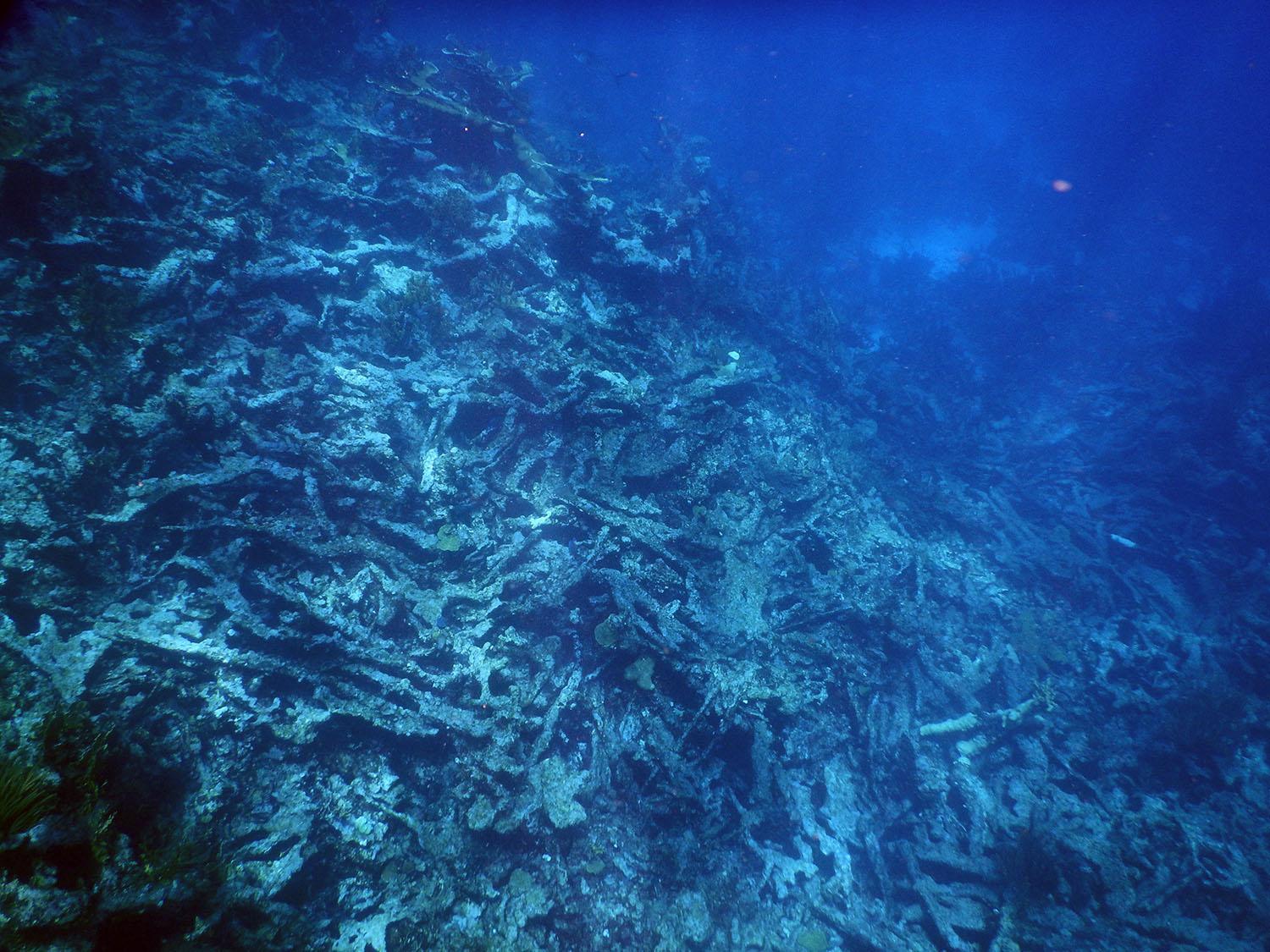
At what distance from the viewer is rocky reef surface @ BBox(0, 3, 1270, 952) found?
13.8 feet

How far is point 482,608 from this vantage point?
5.86 m

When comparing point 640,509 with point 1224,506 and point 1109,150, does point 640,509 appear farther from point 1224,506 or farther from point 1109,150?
point 1109,150

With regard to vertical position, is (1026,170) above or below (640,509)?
above

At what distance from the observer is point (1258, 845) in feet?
21.9

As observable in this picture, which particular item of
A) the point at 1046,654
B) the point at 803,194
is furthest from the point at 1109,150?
the point at 1046,654

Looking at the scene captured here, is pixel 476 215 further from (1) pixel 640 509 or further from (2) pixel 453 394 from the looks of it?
(1) pixel 640 509

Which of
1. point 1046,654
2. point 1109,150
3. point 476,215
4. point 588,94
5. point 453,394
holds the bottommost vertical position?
point 1046,654

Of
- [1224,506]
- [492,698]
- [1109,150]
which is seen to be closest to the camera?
[492,698]

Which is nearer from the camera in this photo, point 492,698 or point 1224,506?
point 492,698

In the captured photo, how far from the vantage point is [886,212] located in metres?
27.0

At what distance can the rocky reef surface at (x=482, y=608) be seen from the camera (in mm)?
4203

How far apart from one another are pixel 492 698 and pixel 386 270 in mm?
Answer: 7738

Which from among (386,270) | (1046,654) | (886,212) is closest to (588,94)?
(886,212)

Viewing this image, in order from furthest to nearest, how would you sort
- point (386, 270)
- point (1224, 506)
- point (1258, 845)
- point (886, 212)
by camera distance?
1. point (886, 212)
2. point (1224, 506)
3. point (386, 270)
4. point (1258, 845)
